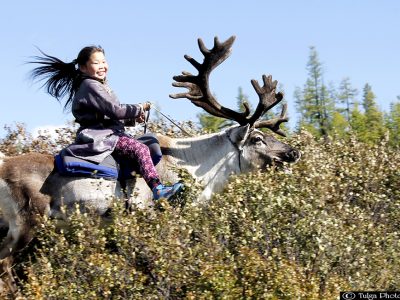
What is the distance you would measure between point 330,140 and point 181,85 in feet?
12.8

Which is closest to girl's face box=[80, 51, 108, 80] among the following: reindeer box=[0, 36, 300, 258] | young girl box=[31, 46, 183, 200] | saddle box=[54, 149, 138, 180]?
young girl box=[31, 46, 183, 200]

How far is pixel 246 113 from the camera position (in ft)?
33.7

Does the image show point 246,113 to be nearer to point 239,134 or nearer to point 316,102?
point 239,134

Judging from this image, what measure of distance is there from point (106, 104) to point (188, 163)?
1.47 metres

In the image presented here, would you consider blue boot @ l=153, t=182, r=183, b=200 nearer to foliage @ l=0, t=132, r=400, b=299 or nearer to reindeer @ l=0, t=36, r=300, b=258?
reindeer @ l=0, t=36, r=300, b=258

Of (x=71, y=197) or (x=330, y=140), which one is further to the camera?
(x=330, y=140)

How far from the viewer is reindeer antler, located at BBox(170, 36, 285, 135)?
10.5 metres

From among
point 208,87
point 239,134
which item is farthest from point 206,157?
point 208,87

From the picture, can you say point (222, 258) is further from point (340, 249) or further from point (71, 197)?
point (71, 197)

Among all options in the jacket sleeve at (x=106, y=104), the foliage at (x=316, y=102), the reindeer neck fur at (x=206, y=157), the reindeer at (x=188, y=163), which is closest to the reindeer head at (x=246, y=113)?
the reindeer at (x=188, y=163)

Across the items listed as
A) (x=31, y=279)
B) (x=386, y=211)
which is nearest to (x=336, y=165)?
(x=386, y=211)

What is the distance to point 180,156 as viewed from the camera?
983 cm

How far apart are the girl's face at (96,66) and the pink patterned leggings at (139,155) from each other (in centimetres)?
84

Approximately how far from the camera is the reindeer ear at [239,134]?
10008 mm
